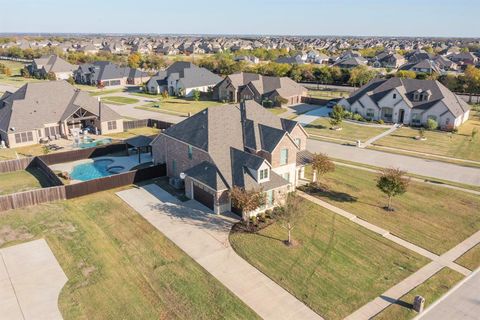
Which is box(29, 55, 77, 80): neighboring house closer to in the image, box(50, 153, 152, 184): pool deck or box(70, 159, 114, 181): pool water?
Result: box(50, 153, 152, 184): pool deck

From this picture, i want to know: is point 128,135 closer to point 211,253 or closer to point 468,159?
point 211,253

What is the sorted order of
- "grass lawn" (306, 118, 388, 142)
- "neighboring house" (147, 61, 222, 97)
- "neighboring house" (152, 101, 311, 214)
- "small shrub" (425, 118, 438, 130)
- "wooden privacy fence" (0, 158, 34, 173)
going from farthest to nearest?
1. "neighboring house" (147, 61, 222, 97)
2. "small shrub" (425, 118, 438, 130)
3. "grass lawn" (306, 118, 388, 142)
4. "wooden privacy fence" (0, 158, 34, 173)
5. "neighboring house" (152, 101, 311, 214)

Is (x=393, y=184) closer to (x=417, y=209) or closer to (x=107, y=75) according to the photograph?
(x=417, y=209)

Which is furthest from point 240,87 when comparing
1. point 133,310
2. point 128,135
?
point 133,310

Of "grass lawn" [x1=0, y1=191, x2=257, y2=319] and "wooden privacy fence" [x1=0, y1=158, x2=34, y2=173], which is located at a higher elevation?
"wooden privacy fence" [x1=0, y1=158, x2=34, y2=173]

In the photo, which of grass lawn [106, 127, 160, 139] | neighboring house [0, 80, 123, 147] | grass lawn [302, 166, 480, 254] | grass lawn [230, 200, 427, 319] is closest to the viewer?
grass lawn [230, 200, 427, 319]

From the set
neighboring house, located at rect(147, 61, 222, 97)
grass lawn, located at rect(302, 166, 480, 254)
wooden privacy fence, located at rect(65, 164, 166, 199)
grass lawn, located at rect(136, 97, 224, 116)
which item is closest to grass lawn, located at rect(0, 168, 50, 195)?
wooden privacy fence, located at rect(65, 164, 166, 199)

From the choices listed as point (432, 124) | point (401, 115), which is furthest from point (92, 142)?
point (432, 124)
